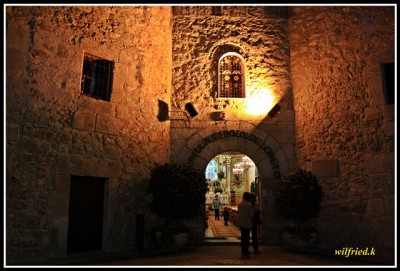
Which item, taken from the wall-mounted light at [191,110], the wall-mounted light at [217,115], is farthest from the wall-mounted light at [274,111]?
the wall-mounted light at [191,110]

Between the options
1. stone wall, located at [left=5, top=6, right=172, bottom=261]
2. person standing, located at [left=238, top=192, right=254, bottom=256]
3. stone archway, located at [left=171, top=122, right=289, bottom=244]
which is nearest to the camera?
stone wall, located at [left=5, top=6, right=172, bottom=261]

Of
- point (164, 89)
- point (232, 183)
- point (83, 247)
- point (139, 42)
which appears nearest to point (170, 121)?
point (164, 89)

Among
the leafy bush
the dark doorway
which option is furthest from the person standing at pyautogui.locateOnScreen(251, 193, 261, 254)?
the dark doorway

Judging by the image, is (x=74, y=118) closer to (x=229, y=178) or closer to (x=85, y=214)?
(x=85, y=214)

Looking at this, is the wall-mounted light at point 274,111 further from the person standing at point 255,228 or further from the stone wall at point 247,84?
the person standing at point 255,228

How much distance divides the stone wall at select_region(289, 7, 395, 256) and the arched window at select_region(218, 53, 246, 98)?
5.65ft

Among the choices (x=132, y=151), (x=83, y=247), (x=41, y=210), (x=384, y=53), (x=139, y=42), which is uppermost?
(x=139, y=42)

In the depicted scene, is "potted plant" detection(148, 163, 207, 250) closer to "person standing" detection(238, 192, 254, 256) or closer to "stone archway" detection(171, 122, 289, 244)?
"stone archway" detection(171, 122, 289, 244)

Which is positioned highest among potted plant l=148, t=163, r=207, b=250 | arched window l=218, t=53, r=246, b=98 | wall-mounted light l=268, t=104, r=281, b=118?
arched window l=218, t=53, r=246, b=98

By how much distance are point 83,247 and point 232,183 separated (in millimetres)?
18561

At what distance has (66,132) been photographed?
8344 mm

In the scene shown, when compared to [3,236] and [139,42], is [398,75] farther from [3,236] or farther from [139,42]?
[3,236]

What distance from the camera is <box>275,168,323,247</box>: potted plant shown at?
9125 mm

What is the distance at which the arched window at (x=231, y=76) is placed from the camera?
443 inches
